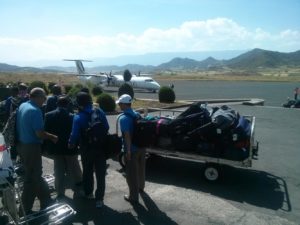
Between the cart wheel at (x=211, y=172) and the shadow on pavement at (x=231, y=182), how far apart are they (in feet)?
0.35

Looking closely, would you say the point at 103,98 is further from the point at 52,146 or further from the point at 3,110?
the point at 52,146

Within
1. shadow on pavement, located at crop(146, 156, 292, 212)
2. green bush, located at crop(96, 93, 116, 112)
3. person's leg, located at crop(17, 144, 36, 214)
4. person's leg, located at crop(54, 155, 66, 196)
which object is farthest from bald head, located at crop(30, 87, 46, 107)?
green bush, located at crop(96, 93, 116, 112)

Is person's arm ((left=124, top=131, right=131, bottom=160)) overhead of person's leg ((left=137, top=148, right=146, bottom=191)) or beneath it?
overhead

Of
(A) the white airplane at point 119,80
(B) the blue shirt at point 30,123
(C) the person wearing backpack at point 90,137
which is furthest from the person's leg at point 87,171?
(A) the white airplane at point 119,80

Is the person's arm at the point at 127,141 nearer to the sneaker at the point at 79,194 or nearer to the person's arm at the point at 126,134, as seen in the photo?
the person's arm at the point at 126,134

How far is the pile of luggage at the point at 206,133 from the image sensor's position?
7.23m

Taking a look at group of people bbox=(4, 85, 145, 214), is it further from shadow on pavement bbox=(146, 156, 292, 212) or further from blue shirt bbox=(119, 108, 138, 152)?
shadow on pavement bbox=(146, 156, 292, 212)

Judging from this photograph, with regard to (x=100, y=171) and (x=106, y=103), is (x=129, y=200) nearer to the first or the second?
(x=100, y=171)

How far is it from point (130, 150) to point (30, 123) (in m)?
1.72

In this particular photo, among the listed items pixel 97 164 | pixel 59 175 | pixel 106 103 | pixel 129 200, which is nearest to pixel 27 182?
pixel 59 175

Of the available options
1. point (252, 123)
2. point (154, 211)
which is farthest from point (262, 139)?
point (154, 211)

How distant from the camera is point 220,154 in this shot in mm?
7348

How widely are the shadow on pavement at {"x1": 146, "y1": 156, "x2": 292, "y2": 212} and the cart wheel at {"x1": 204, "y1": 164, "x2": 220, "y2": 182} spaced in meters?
0.11

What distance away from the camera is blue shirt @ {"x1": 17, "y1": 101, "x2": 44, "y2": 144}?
17.3 ft
